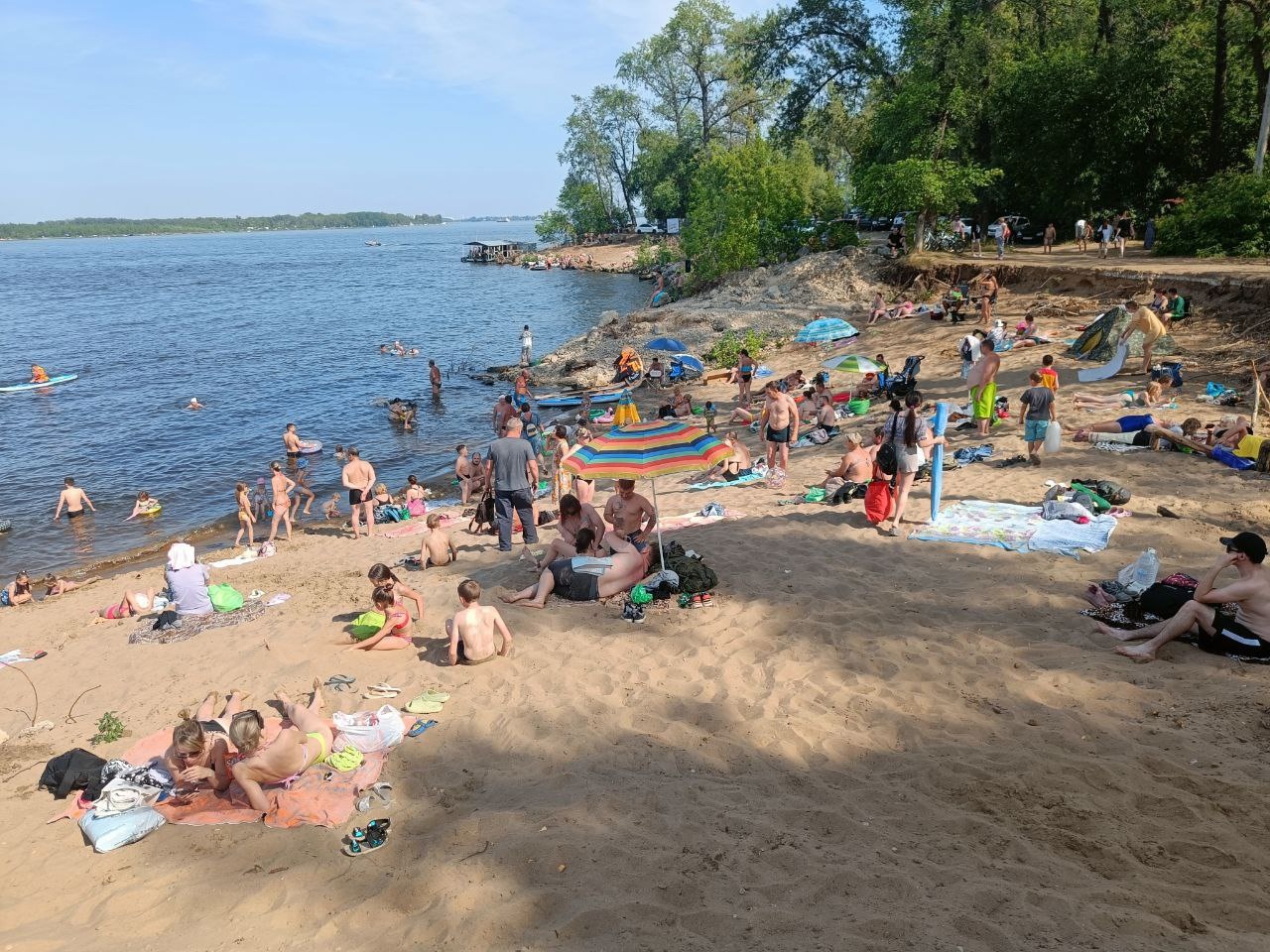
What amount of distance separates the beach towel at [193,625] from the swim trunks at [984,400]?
36.1 feet

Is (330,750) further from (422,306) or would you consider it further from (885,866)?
(422,306)

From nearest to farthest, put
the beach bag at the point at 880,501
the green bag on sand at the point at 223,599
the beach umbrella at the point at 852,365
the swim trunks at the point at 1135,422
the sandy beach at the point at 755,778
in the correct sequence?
1. the sandy beach at the point at 755,778
2. the beach bag at the point at 880,501
3. the green bag on sand at the point at 223,599
4. the swim trunks at the point at 1135,422
5. the beach umbrella at the point at 852,365

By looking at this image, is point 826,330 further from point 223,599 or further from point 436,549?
point 223,599

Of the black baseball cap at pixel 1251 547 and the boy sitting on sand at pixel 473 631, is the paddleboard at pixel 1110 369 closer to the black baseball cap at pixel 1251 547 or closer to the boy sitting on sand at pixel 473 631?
the black baseball cap at pixel 1251 547

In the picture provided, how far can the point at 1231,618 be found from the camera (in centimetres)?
610

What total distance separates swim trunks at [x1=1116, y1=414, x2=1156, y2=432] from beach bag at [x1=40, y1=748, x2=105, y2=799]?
42.4ft

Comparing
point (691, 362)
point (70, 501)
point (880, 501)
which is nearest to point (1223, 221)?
point (691, 362)

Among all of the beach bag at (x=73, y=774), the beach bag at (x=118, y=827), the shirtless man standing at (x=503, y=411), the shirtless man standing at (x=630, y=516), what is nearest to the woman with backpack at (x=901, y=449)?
the shirtless man standing at (x=630, y=516)

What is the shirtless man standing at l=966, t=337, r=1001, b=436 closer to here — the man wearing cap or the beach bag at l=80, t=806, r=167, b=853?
the man wearing cap

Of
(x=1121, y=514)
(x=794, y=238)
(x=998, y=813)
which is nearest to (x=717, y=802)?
(x=998, y=813)

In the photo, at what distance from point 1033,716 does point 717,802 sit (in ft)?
7.72

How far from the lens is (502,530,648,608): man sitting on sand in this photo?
8219mm

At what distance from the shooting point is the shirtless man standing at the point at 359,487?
13.3m

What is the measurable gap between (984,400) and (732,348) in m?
11.0
